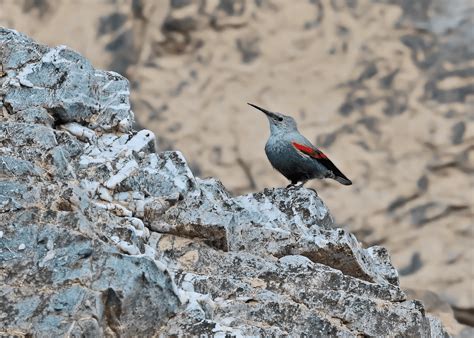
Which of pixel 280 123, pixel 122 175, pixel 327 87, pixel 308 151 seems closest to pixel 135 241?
pixel 122 175

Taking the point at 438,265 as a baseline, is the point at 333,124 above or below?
above

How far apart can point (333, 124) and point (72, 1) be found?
6198 mm

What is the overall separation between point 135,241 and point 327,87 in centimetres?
1814

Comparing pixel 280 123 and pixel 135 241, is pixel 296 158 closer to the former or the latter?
pixel 280 123

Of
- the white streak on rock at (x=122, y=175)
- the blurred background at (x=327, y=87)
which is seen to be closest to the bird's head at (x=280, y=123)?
the white streak on rock at (x=122, y=175)

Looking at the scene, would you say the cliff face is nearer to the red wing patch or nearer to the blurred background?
the red wing patch

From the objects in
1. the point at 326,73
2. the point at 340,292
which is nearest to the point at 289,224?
the point at 340,292

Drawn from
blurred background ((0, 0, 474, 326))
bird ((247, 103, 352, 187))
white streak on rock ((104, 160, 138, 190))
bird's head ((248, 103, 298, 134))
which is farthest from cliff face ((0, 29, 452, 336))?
blurred background ((0, 0, 474, 326))

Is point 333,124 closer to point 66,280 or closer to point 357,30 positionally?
point 357,30

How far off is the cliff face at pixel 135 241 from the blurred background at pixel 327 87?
13991 millimetres

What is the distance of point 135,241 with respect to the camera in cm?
1005

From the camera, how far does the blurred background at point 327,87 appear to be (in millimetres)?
26375

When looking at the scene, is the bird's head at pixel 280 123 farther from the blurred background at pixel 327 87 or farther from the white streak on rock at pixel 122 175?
the blurred background at pixel 327 87

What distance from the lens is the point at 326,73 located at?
91.1 feet
